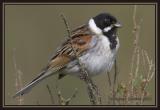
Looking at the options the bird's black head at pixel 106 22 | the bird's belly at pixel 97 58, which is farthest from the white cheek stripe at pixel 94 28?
the bird's belly at pixel 97 58

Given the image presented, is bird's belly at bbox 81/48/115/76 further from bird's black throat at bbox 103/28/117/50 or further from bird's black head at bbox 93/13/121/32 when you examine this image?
bird's black head at bbox 93/13/121/32

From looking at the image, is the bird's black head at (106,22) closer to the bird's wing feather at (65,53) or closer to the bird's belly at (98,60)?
the bird's wing feather at (65,53)

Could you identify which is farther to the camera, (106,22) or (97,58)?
(106,22)

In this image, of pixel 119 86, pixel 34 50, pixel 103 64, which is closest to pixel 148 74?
pixel 119 86

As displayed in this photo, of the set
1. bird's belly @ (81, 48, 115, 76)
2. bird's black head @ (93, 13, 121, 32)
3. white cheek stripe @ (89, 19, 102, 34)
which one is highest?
bird's black head @ (93, 13, 121, 32)

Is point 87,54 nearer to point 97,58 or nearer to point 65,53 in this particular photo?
point 97,58

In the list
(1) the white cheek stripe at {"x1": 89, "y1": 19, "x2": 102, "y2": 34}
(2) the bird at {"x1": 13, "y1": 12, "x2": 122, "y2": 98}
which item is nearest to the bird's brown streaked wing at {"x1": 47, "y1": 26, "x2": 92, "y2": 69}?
(2) the bird at {"x1": 13, "y1": 12, "x2": 122, "y2": 98}

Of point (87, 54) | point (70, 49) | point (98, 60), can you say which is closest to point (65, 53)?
point (70, 49)

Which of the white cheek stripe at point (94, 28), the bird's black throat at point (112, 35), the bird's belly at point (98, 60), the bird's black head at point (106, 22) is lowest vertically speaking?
the bird's belly at point (98, 60)
